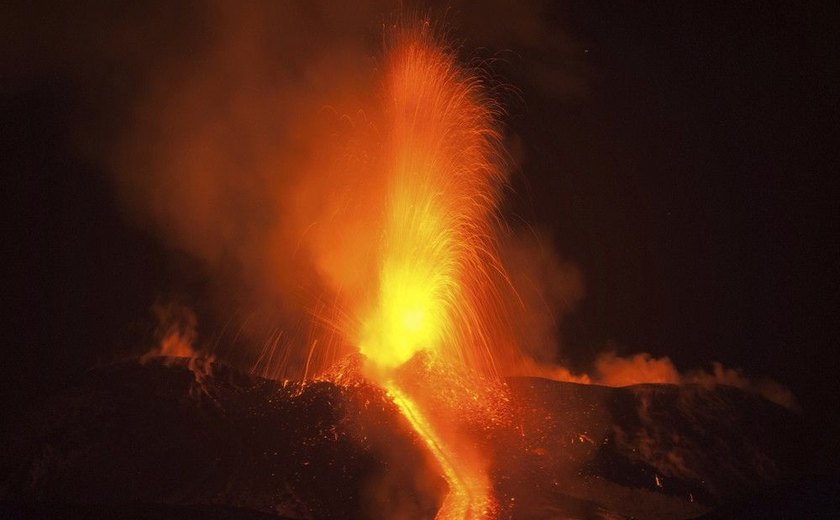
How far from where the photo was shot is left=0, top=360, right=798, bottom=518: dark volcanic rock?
50.6 feet

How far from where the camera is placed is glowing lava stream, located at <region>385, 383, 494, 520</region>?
1438 cm

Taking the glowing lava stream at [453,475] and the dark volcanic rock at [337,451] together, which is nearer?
the glowing lava stream at [453,475]

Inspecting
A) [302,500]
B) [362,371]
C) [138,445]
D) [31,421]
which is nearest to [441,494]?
[302,500]

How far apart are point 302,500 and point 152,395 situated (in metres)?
7.19

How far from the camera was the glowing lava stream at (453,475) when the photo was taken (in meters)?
14.4

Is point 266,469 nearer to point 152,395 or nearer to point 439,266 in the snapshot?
point 152,395

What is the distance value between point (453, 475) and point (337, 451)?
285 cm

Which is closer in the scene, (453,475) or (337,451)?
(453,475)

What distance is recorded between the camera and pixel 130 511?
14523 mm

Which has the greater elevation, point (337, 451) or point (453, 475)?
point (453, 475)

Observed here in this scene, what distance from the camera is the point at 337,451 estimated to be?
16875mm

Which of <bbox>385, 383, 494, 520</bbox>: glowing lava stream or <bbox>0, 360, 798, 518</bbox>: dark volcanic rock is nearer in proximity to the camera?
<bbox>385, 383, 494, 520</bbox>: glowing lava stream

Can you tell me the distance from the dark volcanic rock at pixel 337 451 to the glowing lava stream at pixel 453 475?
0.37 m

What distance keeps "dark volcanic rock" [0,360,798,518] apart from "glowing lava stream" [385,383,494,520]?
0.37 meters
